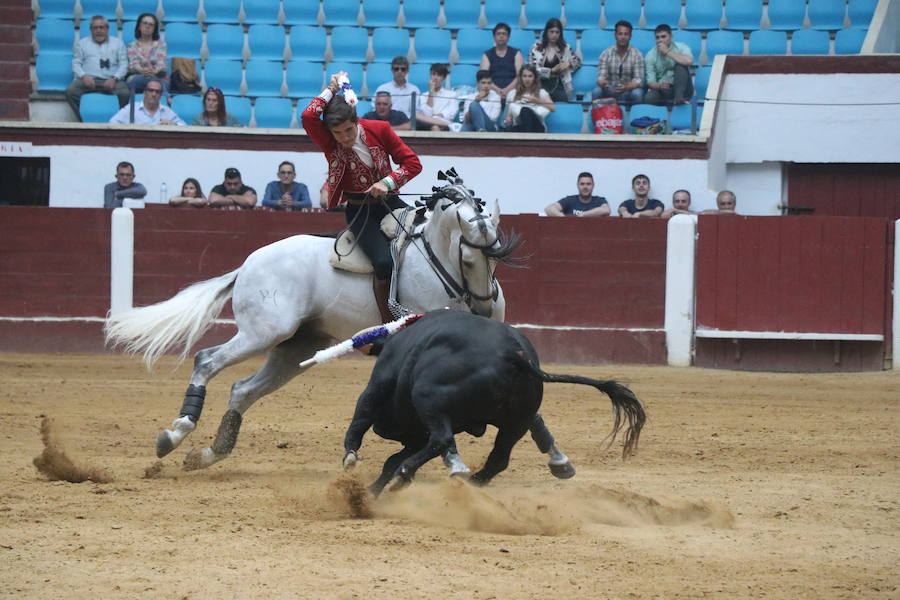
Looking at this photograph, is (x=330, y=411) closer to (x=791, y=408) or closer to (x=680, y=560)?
(x=791, y=408)

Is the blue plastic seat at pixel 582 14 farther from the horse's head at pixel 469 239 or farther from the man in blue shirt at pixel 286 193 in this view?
the horse's head at pixel 469 239

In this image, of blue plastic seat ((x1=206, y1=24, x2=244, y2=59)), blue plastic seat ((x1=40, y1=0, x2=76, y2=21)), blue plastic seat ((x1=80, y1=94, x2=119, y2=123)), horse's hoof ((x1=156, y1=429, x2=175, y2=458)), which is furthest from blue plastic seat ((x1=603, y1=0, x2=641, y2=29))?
horse's hoof ((x1=156, y1=429, x2=175, y2=458))

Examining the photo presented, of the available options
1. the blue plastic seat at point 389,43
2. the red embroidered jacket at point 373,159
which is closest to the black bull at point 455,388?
the red embroidered jacket at point 373,159

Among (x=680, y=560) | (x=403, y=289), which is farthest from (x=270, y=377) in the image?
(x=680, y=560)

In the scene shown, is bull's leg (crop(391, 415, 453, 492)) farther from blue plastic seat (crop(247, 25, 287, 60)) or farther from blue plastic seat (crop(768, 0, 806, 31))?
blue plastic seat (crop(768, 0, 806, 31))

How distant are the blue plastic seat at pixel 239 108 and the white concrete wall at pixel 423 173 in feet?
2.88

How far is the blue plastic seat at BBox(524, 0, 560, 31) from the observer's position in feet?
48.3

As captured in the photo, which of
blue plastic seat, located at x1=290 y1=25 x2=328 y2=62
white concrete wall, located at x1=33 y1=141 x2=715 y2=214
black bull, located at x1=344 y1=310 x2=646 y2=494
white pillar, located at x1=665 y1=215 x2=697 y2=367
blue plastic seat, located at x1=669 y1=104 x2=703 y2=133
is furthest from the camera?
blue plastic seat, located at x1=290 y1=25 x2=328 y2=62

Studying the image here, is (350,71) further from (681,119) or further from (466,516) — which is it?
(466,516)

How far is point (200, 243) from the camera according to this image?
39.9ft

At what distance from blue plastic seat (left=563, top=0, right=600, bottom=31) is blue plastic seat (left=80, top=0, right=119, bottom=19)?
17.1 feet

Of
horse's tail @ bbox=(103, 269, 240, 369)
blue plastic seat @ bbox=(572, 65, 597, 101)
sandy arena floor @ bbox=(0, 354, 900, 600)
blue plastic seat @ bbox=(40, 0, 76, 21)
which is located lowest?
sandy arena floor @ bbox=(0, 354, 900, 600)

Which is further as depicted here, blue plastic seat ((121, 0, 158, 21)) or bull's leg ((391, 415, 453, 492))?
blue plastic seat ((121, 0, 158, 21))

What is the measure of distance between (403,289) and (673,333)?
5863 mm
